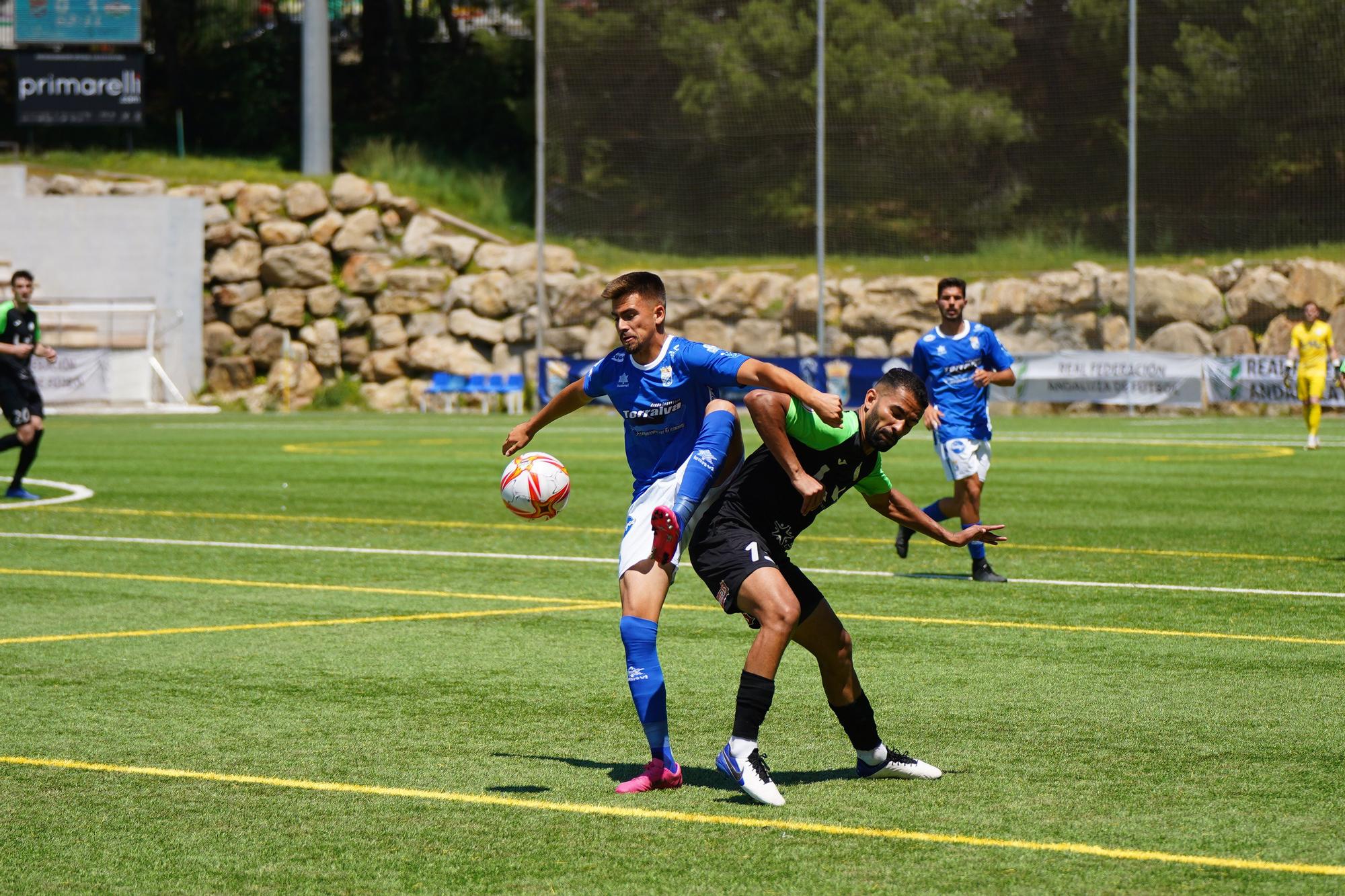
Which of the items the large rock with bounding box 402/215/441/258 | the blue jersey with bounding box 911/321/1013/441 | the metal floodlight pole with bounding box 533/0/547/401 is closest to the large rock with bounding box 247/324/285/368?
the large rock with bounding box 402/215/441/258

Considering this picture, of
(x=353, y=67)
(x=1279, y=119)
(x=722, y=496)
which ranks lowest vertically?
(x=722, y=496)

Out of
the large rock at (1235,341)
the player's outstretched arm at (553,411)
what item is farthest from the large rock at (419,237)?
the player's outstretched arm at (553,411)

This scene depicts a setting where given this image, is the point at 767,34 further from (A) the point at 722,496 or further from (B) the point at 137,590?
(A) the point at 722,496

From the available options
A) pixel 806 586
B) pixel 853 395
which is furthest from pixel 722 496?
pixel 853 395

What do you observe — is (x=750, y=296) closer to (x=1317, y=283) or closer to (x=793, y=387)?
(x=1317, y=283)

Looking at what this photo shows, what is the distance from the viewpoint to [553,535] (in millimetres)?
15953

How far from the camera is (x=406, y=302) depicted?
48.6 meters

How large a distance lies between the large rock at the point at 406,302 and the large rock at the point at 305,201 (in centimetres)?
313

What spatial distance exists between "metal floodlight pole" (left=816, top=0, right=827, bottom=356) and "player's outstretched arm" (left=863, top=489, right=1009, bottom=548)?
35.0 m

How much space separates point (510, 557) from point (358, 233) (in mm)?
36462

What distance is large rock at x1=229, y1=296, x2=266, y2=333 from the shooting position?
48.6 meters

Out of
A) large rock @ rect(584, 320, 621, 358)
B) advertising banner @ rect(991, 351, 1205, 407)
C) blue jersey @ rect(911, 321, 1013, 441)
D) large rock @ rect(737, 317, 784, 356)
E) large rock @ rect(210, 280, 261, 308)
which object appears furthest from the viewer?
large rock @ rect(210, 280, 261, 308)

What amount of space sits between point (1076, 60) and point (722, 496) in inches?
1547

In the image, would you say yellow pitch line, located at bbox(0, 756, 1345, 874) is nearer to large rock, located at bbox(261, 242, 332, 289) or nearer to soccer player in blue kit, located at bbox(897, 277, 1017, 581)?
soccer player in blue kit, located at bbox(897, 277, 1017, 581)
